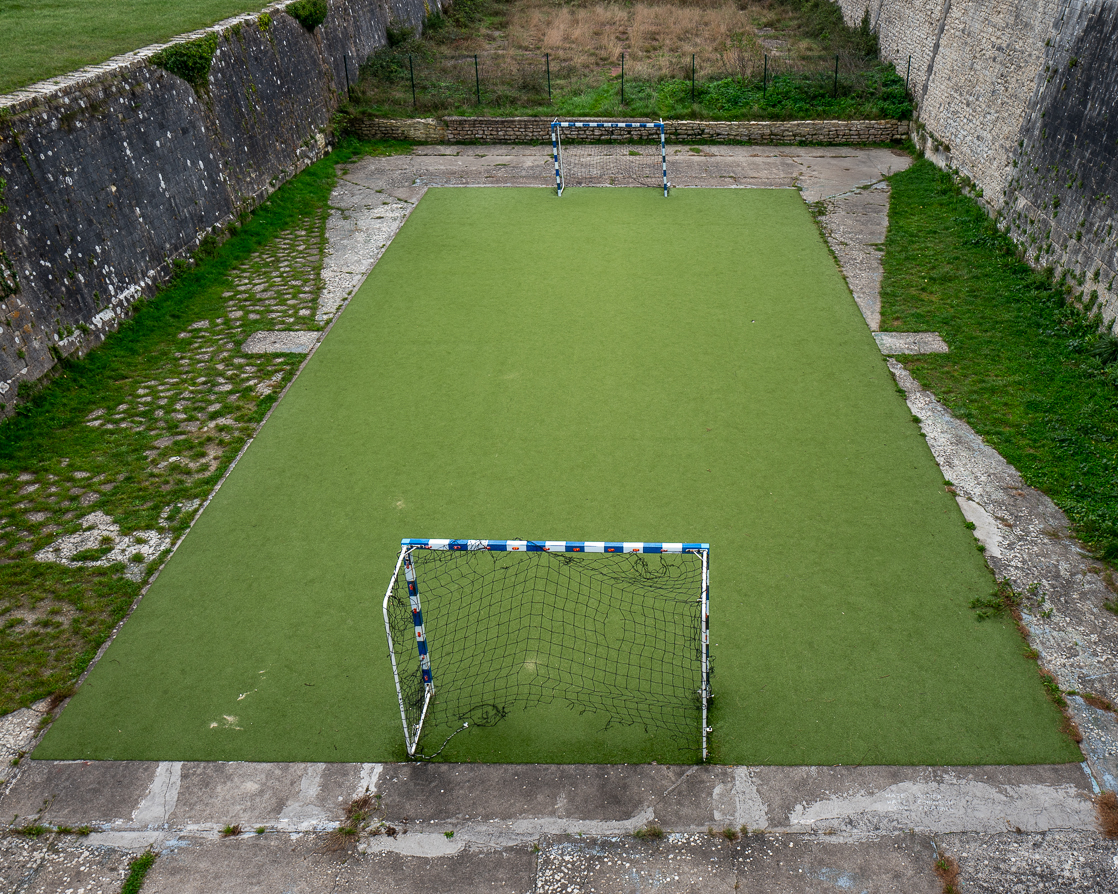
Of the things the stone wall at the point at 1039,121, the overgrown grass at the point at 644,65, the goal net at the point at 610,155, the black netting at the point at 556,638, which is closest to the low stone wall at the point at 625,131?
the goal net at the point at 610,155

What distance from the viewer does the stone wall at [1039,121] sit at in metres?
9.67

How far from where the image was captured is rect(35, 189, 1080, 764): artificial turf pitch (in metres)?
5.38

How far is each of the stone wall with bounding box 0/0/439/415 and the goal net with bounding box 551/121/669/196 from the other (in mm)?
5326

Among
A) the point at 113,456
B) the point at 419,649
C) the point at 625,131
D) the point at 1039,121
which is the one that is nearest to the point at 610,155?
the point at 625,131

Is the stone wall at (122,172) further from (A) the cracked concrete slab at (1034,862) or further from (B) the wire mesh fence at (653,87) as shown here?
(A) the cracked concrete slab at (1034,862)

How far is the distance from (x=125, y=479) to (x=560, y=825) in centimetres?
560

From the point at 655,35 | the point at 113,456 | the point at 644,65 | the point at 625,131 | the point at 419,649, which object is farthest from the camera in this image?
the point at 655,35

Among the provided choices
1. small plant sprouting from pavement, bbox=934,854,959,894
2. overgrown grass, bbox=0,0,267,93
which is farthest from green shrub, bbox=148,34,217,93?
small plant sprouting from pavement, bbox=934,854,959,894

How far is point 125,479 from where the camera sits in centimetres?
773

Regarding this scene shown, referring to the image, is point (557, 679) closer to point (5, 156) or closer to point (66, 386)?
point (66, 386)

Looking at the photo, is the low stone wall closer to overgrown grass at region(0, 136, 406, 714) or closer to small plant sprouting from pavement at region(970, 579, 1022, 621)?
overgrown grass at region(0, 136, 406, 714)

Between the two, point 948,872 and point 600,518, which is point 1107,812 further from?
point 600,518

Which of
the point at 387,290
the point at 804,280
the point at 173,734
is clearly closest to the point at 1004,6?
the point at 804,280

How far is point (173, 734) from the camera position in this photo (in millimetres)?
5391
